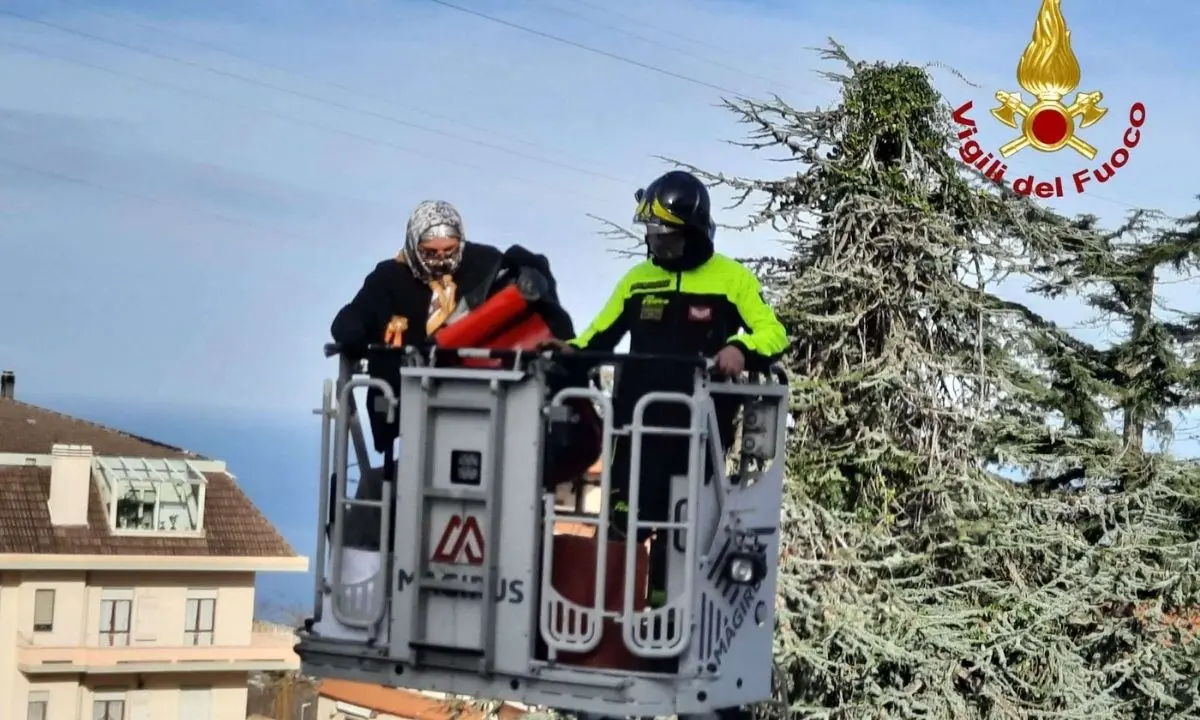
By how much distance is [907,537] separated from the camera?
1431 cm

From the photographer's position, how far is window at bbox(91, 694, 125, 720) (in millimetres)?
29391

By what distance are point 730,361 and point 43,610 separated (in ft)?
81.4

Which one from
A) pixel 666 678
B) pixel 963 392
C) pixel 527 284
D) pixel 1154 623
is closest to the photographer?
pixel 666 678

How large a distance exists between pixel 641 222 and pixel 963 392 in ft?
27.4

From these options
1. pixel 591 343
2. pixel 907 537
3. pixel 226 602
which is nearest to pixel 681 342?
pixel 591 343

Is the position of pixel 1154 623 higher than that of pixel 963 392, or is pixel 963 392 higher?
pixel 963 392

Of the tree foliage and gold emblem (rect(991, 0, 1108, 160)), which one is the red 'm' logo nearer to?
the tree foliage

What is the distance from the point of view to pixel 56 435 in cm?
3253

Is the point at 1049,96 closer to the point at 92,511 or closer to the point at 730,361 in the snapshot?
the point at 730,361

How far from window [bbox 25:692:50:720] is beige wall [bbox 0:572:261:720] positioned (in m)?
0.08

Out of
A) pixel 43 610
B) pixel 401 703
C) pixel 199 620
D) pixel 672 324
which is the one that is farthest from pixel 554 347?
pixel 199 620

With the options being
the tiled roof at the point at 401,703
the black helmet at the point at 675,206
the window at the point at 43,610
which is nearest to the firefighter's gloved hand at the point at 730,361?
the black helmet at the point at 675,206

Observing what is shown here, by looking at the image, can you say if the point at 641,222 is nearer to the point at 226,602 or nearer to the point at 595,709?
the point at 595,709

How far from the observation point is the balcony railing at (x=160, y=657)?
2862 cm
